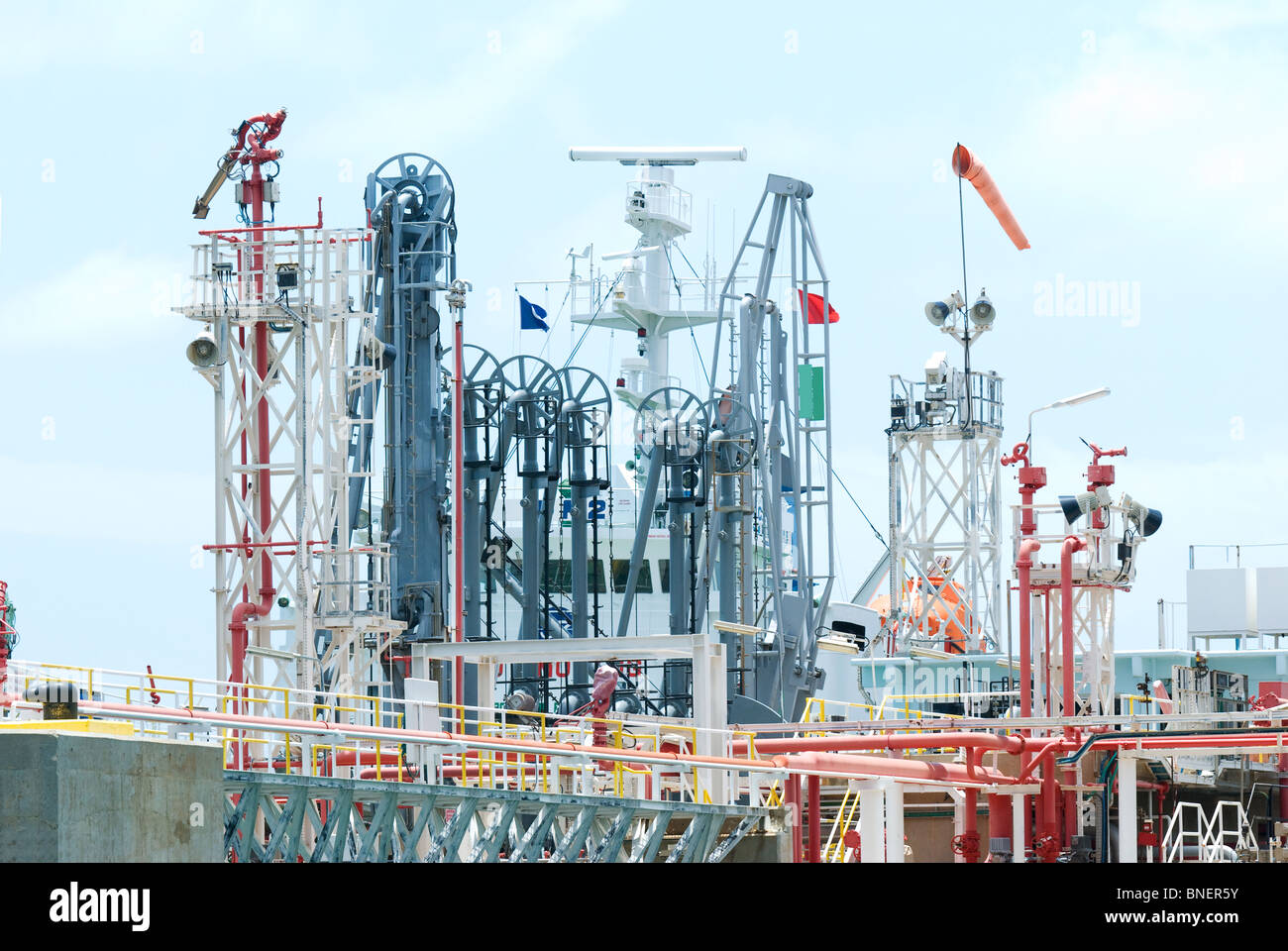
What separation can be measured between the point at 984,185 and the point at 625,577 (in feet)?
61.3

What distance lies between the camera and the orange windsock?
5184 centimetres

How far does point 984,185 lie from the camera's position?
174 feet

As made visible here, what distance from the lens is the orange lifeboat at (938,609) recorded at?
60.4 metres

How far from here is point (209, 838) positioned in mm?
17062

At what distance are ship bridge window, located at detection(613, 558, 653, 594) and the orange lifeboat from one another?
7.38 meters

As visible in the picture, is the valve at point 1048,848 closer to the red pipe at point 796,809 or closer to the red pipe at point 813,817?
the red pipe at point 813,817

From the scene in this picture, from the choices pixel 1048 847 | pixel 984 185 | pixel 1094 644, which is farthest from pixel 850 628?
pixel 1048 847

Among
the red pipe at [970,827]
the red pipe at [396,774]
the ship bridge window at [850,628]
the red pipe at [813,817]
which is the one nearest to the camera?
the red pipe at [396,774]

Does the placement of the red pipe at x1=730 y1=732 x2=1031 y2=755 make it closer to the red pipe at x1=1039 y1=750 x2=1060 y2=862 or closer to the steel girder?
the red pipe at x1=1039 y1=750 x2=1060 y2=862

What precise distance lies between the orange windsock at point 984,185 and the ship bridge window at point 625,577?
1541 centimetres

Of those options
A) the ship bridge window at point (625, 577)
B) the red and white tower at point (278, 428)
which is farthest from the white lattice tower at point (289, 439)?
the ship bridge window at point (625, 577)

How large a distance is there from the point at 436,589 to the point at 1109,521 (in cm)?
1418

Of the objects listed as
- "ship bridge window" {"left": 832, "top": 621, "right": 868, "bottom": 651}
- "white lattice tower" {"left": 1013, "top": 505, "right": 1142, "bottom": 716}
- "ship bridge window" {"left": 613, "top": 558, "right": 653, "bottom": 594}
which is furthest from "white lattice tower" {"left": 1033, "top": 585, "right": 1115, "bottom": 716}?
"ship bridge window" {"left": 832, "top": 621, "right": 868, "bottom": 651}
